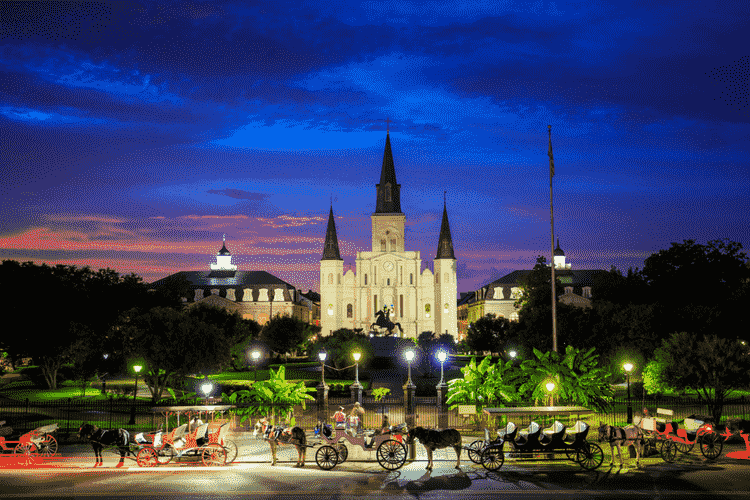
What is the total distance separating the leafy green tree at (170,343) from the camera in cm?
3161

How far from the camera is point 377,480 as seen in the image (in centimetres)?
1554

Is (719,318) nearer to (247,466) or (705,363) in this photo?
(705,363)

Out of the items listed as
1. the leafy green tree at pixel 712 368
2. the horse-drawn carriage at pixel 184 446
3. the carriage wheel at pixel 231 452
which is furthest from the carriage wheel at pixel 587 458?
the horse-drawn carriage at pixel 184 446

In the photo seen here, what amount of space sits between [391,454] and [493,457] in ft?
8.49

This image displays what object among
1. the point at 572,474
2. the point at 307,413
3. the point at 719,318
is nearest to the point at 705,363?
the point at 572,474

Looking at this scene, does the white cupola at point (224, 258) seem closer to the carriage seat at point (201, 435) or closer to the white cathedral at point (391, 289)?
the white cathedral at point (391, 289)

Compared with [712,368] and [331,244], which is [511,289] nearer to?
[331,244]

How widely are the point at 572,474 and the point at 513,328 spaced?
31.8 meters

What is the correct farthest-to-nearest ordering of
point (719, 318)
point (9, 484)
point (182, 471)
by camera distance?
1. point (719, 318)
2. point (182, 471)
3. point (9, 484)

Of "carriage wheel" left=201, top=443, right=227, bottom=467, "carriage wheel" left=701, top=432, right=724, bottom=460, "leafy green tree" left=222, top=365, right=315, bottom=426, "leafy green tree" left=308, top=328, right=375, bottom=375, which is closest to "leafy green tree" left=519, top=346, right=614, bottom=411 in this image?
"carriage wheel" left=701, top=432, right=724, bottom=460

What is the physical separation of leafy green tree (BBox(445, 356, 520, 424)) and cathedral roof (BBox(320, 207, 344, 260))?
9418 centimetres

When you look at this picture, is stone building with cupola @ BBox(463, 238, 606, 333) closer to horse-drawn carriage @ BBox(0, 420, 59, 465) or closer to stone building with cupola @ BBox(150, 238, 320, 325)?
stone building with cupola @ BBox(150, 238, 320, 325)

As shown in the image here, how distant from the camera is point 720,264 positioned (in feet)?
187

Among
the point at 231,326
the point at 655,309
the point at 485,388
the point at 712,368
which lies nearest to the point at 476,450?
the point at 485,388
